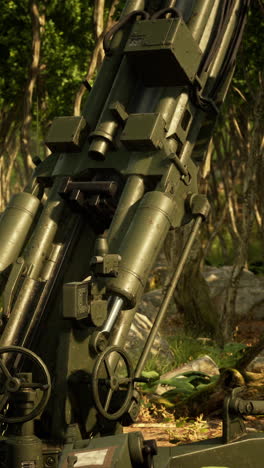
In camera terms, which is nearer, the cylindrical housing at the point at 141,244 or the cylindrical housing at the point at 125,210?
the cylindrical housing at the point at 141,244

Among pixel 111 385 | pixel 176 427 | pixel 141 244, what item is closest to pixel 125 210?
pixel 141 244

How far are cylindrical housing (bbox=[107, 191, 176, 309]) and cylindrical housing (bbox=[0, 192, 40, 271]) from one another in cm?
99

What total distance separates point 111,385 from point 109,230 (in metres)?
1.27

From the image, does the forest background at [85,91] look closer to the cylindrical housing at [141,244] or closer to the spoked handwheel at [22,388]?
the cylindrical housing at [141,244]

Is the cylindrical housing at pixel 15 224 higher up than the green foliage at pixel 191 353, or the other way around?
the green foliage at pixel 191 353

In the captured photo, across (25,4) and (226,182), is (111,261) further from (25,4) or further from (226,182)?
(226,182)

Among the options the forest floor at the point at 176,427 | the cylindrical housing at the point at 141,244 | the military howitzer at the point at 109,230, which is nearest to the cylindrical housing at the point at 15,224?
the military howitzer at the point at 109,230

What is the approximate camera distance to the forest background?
14.2 m

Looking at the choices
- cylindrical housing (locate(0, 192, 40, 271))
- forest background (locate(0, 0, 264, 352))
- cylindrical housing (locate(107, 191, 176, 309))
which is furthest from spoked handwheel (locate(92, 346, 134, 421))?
forest background (locate(0, 0, 264, 352))

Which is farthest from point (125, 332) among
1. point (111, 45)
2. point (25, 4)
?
point (25, 4)

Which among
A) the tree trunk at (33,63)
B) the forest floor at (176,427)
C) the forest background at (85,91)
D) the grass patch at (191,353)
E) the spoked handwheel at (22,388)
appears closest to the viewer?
the spoked handwheel at (22,388)

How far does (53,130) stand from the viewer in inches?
265

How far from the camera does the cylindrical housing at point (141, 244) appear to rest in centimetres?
577

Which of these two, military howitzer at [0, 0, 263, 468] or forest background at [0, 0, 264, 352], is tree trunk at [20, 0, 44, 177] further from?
military howitzer at [0, 0, 263, 468]
